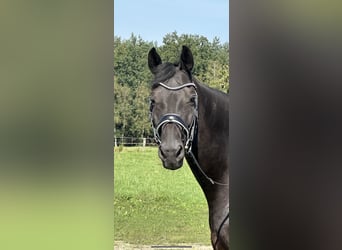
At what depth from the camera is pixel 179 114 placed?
6.51 ft

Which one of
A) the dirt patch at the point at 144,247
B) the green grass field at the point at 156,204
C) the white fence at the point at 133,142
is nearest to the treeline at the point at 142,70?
the white fence at the point at 133,142

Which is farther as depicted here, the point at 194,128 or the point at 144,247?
the point at 194,128

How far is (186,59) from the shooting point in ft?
6.26

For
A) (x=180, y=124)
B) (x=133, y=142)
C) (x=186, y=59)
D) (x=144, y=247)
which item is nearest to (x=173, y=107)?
(x=180, y=124)

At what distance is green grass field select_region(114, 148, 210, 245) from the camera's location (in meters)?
1.75

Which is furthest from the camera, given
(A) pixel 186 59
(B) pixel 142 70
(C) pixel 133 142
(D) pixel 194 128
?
(D) pixel 194 128

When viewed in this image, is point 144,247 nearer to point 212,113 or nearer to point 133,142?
point 133,142

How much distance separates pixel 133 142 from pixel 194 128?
1.70ft

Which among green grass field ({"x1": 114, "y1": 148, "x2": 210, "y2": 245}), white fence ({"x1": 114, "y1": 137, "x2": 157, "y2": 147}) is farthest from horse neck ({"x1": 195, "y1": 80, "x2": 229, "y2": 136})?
white fence ({"x1": 114, "y1": 137, "x2": 157, "y2": 147})


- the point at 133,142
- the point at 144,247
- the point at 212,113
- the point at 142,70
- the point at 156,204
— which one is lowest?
the point at 144,247

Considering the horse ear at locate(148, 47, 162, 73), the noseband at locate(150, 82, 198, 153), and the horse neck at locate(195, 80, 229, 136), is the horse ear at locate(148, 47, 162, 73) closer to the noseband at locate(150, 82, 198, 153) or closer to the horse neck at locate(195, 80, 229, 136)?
the noseband at locate(150, 82, 198, 153)
